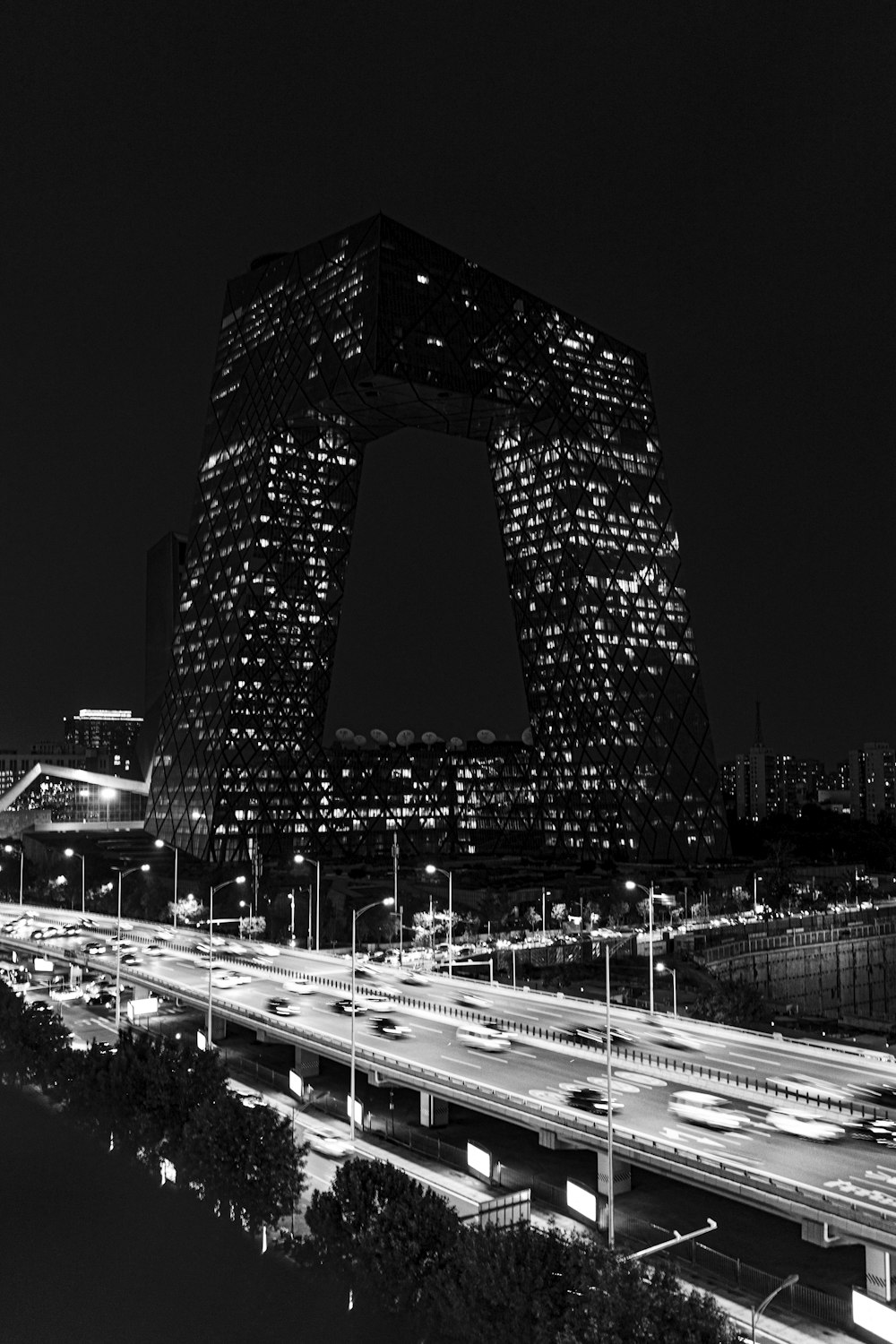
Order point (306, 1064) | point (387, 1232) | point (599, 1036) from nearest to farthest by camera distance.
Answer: point (387, 1232) → point (599, 1036) → point (306, 1064)

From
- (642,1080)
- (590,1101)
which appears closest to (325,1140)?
(590,1101)

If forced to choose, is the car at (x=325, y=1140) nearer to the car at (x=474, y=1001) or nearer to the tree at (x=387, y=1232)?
the tree at (x=387, y=1232)

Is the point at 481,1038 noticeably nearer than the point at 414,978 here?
Yes

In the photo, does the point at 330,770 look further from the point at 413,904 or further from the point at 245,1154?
the point at 245,1154

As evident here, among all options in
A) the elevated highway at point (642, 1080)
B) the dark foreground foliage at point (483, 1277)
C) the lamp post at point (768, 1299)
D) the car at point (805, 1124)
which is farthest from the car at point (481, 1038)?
the lamp post at point (768, 1299)


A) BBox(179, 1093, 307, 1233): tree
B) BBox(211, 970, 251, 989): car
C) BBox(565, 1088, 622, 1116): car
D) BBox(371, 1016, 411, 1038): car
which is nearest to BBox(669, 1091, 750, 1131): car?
BBox(565, 1088, 622, 1116): car

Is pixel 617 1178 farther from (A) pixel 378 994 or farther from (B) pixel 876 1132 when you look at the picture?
(A) pixel 378 994

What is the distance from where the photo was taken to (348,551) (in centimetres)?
14700

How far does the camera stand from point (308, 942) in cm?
8569

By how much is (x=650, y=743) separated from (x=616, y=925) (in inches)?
1478

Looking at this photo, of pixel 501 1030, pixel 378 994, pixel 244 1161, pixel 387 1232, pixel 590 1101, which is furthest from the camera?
pixel 378 994

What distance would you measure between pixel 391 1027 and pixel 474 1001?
21.9 ft

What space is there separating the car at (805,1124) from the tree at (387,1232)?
9897 mm

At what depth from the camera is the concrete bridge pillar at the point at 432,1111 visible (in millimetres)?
45938
